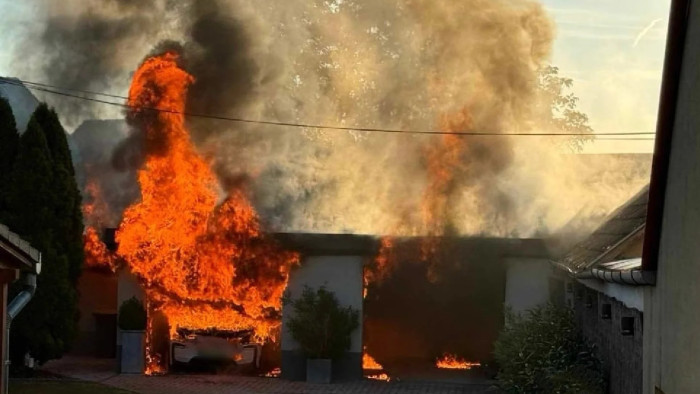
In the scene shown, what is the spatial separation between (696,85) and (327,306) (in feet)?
45.3

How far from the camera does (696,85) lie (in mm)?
4961

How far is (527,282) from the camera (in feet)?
59.8

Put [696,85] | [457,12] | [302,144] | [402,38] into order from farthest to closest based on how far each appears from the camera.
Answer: [302,144]
[402,38]
[457,12]
[696,85]

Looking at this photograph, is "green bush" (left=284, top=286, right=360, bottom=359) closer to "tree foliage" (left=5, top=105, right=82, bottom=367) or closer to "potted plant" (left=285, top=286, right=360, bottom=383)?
"potted plant" (left=285, top=286, right=360, bottom=383)

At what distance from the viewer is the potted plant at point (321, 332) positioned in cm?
1808

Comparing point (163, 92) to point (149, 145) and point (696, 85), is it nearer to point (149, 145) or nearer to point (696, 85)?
point (149, 145)

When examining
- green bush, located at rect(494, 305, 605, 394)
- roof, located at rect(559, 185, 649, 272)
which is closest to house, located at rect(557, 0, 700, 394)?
roof, located at rect(559, 185, 649, 272)

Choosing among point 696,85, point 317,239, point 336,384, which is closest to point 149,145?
point 317,239

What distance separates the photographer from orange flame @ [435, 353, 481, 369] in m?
20.2

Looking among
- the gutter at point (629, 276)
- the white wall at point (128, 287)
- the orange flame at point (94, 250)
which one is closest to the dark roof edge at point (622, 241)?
the gutter at point (629, 276)

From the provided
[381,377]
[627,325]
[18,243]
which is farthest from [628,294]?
[381,377]

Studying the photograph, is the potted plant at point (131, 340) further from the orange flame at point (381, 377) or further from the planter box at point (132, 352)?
the orange flame at point (381, 377)

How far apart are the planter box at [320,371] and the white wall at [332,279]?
2.22 ft

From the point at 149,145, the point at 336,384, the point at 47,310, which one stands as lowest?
the point at 336,384
